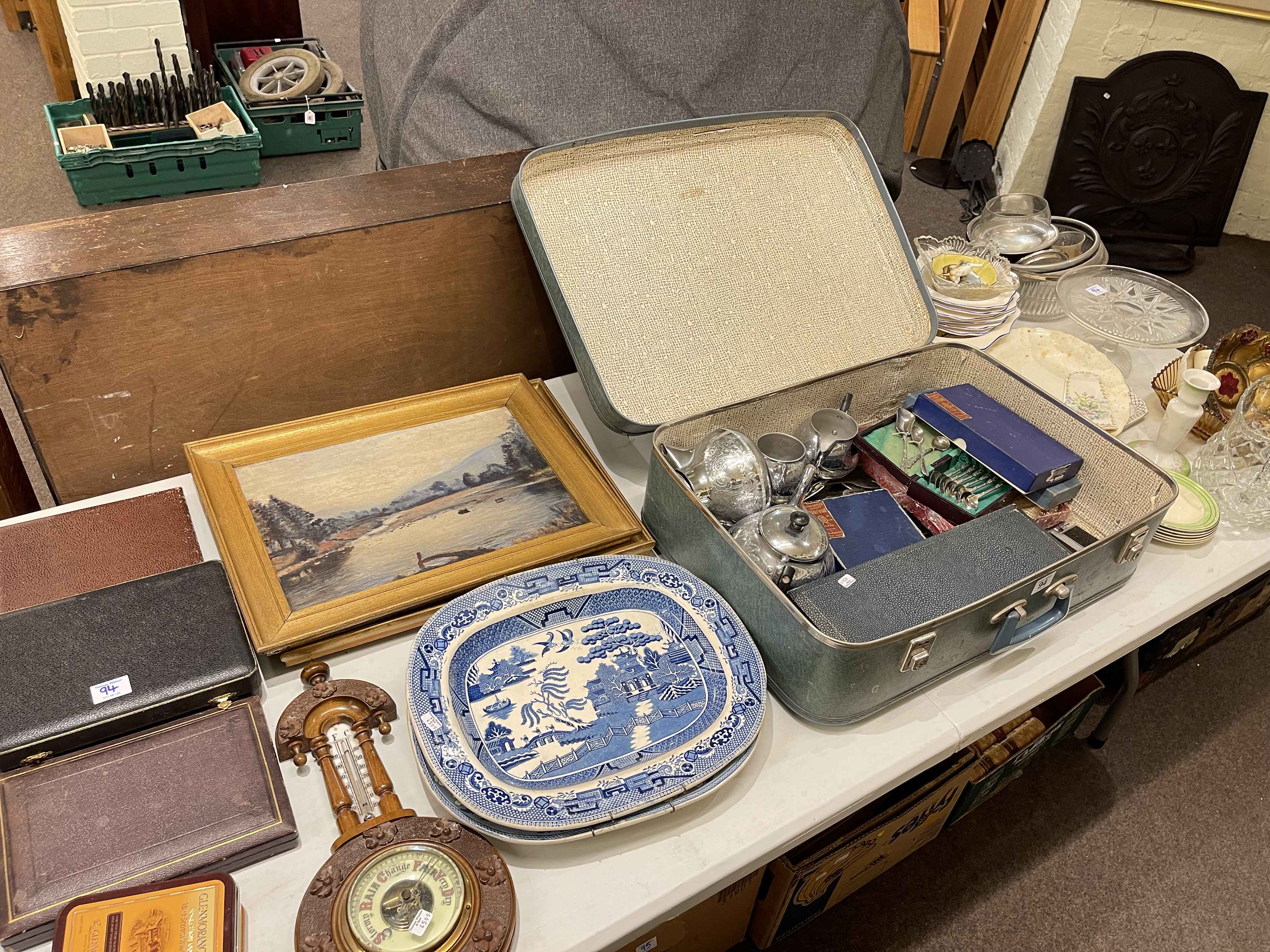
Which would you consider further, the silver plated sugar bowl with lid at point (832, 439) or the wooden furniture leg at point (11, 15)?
the wooden furniture leg at point (11, 15)

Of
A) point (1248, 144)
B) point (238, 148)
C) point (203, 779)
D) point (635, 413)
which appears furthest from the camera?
point (1248, 144)

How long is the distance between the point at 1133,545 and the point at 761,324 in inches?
21.1

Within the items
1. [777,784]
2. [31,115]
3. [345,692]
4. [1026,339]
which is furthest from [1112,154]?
[31,115]

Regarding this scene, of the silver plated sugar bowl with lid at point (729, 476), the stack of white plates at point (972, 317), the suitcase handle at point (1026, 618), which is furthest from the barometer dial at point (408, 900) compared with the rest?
the stack of white plates at point (972, 317)

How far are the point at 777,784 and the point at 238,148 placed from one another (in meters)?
2.65

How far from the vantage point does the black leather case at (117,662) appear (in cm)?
83

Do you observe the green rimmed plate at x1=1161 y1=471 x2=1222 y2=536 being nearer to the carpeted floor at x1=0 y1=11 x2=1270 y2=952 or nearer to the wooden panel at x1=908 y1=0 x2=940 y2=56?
the carpeted floor at x1=0 y1=11 x2=1270 y2=952

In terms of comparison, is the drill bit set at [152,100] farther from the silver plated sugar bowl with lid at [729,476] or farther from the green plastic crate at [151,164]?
the silver plated sugar bowl with lid at [729,476]

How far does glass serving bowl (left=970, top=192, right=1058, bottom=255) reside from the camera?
163cm

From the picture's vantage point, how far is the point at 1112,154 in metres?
3.04

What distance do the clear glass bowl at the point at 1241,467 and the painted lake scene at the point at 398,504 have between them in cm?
88

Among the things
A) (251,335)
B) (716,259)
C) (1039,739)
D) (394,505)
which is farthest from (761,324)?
(1039,739)

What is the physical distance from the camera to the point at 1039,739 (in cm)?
141

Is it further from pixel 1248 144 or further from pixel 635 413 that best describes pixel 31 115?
pixel 1248 144
